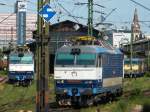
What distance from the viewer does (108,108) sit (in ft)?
89.1

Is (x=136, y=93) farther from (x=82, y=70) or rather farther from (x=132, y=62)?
(x=132, y=62)

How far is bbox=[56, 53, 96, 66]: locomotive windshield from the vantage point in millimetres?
28281

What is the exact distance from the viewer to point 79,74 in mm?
28156

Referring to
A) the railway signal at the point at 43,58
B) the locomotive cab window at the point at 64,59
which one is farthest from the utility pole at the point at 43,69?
the locomotive cab window at the point at 64,59

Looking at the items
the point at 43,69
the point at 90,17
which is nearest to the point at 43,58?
the point at 43,69

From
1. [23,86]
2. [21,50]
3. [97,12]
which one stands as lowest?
[23,86]

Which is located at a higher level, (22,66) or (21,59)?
(21,59)

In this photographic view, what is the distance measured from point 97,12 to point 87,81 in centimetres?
2446

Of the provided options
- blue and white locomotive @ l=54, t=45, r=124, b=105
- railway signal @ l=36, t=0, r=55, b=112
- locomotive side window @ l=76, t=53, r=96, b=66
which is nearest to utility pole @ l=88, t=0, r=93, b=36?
blue and white locomotive @ l=54, t=45, r=124, b=105

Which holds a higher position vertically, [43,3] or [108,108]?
[43,3]

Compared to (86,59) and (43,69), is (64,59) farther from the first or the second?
(43,69)

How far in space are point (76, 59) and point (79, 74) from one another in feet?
2.54

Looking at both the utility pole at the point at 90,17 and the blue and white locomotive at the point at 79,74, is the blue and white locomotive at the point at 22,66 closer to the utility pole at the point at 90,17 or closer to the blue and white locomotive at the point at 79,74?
the utility pole at the point at 90,17

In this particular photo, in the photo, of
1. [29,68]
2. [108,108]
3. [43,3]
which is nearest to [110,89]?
[108,108]
